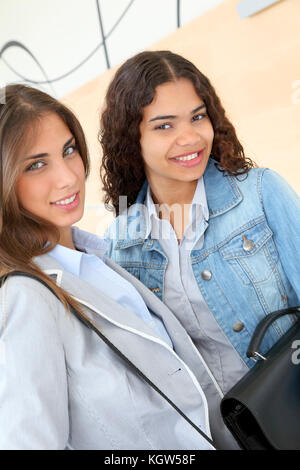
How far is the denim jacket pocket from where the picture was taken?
94 cm

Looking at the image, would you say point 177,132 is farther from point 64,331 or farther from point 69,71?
point 69,71

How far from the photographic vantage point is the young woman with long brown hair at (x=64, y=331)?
0.56 metres

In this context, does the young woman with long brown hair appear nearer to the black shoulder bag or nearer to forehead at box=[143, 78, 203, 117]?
the black shoulder bag

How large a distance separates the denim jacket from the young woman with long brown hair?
142 millimetres

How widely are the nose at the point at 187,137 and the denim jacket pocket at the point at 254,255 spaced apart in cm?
26

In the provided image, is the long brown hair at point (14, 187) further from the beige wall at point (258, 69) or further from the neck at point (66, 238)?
the beige wall at point (258, 69)

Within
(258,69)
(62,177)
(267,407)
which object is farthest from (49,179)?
(258,69)

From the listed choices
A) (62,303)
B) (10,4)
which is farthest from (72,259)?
(10,4)

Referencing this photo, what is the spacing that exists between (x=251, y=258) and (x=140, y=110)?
0.48 metres

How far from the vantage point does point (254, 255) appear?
95 cm

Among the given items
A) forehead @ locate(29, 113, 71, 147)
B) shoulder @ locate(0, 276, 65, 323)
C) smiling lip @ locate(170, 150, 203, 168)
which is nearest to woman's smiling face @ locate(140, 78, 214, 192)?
smiling lip @ locate(170, 150, 203, 168)

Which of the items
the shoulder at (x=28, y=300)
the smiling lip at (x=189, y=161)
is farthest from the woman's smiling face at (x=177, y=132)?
the shoulder at (x=28, y=300)

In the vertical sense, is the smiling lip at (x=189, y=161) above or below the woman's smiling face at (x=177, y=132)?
below

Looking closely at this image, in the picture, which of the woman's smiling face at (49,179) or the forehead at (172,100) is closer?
the woman's smiling face at (49,179)
